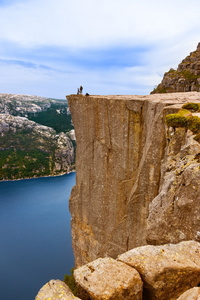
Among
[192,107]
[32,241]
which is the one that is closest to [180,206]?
[192,107]

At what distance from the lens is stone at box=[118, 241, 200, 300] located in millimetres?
6059

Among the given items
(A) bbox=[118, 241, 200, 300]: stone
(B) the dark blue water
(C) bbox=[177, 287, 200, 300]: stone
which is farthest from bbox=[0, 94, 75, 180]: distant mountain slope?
(C) bbox=[177, 287, 200, 300]: stone

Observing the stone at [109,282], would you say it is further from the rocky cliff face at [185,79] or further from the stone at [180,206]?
the rocky cliff face at [185,79]

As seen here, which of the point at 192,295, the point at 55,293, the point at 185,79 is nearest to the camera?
the point at 192,295

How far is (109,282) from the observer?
5754mm

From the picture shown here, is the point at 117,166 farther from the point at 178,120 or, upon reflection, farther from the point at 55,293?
the point at 55,293

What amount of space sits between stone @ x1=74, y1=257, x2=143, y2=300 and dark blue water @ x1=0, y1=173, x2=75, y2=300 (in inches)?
1507

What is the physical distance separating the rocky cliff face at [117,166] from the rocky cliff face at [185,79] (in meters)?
24.7

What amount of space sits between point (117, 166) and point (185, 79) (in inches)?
1329

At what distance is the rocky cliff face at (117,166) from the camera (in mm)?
16281

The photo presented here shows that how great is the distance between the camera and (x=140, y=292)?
19.6 feet

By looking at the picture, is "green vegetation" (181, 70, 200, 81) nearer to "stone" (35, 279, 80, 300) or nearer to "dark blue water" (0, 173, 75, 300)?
"stone" (35, 279, 80, 300)

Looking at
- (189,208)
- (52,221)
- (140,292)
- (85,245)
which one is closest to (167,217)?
(189,208)

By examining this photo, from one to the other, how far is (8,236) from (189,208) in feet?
195
